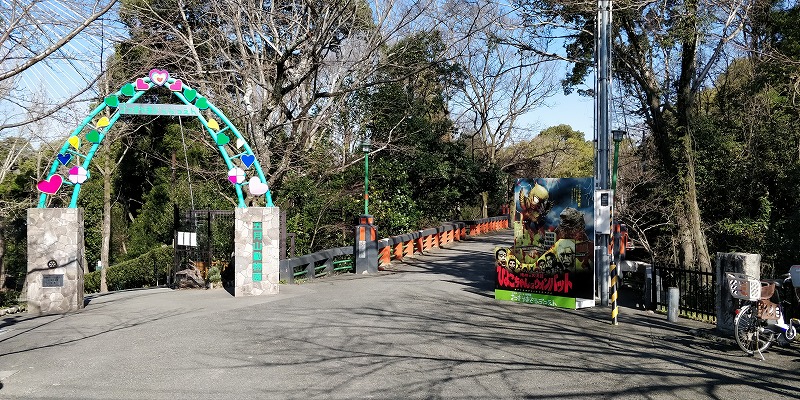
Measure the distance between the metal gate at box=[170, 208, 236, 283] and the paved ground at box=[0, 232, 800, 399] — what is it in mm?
3380

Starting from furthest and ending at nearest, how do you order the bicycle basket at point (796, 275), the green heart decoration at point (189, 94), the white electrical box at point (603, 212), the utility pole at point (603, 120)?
1. the green heart decoration at point (189, 94)
2. the utility pole at point (603, 120)
3. the white electrical box at point (603, 212)
4. the bicycle basket at point (796, 275)

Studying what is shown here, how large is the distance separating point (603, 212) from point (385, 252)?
11.0 metres

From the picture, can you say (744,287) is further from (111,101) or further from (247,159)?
(111,101)

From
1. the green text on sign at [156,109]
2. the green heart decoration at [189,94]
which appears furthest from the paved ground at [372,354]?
the green heart decoration at [189,94]

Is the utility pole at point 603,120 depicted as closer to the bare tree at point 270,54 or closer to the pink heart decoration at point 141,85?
the bare tree at point 270,54

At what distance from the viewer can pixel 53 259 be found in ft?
44.1

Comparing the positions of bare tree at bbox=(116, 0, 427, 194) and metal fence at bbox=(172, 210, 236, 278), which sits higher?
bare tree at bbox=(116, 0, 427, 194)

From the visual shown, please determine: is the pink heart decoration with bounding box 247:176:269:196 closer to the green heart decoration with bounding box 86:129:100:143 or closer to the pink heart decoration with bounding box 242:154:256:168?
the pink heart decoration with bounding box 242:154:256:168

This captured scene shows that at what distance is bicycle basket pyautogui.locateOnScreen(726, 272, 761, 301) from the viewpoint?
907 cm

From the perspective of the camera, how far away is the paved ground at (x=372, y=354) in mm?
7297

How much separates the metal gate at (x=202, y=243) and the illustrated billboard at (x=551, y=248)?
8085mm

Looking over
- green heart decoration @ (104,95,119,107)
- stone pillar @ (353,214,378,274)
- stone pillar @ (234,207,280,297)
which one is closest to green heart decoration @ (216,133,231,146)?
stone pillar @ (234,207,280,297)

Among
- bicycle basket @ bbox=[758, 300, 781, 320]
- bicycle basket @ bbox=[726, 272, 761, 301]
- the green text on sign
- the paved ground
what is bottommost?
the paved ground

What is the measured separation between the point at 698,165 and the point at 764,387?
17.6 meters
